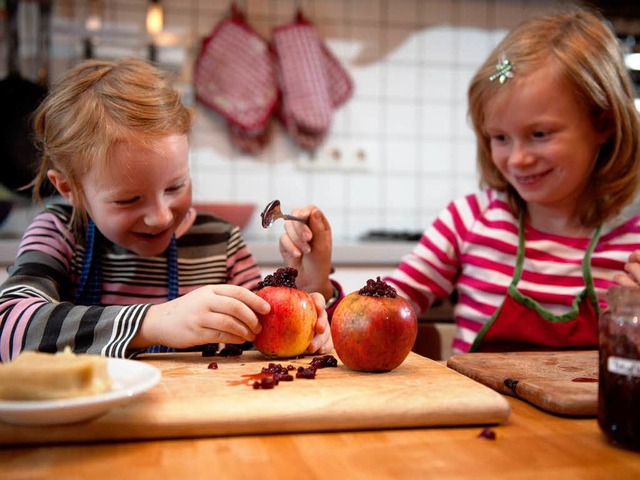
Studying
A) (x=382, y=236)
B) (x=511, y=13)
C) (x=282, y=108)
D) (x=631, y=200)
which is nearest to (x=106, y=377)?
(x=631, y=200)

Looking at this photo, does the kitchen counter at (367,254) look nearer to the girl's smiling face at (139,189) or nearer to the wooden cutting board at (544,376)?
the girl's smiling face at (139,189)

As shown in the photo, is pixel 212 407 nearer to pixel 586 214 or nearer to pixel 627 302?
pixel 627 302

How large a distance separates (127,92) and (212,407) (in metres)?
0.68

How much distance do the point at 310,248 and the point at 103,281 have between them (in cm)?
43

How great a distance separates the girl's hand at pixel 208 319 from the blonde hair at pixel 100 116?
31 centimetres

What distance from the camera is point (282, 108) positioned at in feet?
8.95

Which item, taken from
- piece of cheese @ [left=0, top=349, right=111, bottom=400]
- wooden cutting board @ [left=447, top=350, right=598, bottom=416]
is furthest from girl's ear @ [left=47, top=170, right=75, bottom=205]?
wooden cutting board @ [left=447, top=350, right=598, bottom=416]

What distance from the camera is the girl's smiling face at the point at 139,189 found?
1110 millimetres

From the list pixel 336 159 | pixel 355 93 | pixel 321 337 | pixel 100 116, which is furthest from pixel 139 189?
pixel 355 93

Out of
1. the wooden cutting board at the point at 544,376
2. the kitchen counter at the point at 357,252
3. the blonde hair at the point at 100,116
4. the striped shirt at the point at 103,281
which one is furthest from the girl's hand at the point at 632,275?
the kitchen counter at the point at 357,252

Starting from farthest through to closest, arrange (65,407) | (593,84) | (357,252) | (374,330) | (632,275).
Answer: (357,252) < (593,84) < (632,275) < (374,330) < (65,407)

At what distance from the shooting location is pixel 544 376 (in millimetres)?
917

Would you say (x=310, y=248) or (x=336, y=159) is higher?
(x=336, y=159)

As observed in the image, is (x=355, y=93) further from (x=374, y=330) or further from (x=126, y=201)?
(x=374, y=330)
